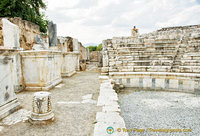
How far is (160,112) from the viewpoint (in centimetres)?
466

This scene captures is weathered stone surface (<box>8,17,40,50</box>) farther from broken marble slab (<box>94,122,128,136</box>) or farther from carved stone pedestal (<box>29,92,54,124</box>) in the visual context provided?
broken marble slab (<box>94,122,128,136</box>)

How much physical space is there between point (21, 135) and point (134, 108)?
3.61m

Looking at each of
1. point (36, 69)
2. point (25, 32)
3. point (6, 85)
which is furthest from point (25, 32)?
point (6, 85)

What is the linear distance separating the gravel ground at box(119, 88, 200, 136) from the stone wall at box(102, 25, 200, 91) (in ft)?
3.06

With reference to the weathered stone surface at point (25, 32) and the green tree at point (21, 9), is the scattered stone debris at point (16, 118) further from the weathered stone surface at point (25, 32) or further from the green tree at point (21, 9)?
the green tree at point (21, 9)

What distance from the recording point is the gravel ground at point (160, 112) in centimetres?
371

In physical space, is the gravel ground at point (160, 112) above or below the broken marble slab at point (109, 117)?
below

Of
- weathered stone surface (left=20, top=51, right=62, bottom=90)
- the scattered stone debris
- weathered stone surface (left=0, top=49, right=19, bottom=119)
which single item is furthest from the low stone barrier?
weathered stone surface (left=20, top=51, right=62, bottom=90)

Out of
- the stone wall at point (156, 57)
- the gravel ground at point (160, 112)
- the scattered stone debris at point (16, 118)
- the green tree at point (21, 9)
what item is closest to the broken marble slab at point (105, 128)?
the gravel ground at point (160, 112)

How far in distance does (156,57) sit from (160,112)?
4.46 m

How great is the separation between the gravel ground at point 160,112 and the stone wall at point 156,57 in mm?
931

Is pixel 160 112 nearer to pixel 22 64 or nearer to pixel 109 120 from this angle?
pixel 109 120

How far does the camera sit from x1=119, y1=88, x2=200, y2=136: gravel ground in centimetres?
371

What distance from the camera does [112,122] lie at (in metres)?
2.78
